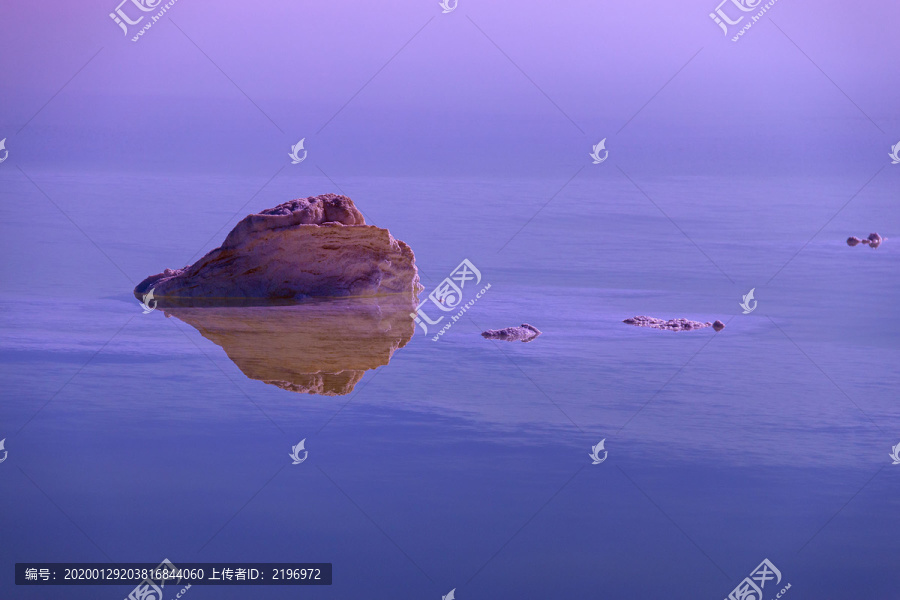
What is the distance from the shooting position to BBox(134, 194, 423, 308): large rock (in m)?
14.2

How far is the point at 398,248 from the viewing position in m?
15.0

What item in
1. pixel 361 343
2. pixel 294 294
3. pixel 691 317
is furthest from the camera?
pixel 294 294

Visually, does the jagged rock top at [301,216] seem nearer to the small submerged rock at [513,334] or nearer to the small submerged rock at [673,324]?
the small submerged rock at [513,334]

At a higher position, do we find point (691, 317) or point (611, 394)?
point (691, 317)

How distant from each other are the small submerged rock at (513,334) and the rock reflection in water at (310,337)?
0.91 metres

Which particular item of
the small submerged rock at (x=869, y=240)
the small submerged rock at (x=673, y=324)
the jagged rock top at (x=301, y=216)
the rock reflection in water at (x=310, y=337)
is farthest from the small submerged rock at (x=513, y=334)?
the small submerged rock at (x=869, y=240)

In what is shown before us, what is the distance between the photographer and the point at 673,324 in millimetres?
12711

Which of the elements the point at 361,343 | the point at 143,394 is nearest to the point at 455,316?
the point at 361,343

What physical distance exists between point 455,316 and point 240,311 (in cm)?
263

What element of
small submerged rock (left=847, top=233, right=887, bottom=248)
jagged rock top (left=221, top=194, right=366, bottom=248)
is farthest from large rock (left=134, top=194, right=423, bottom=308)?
small submerged rock (left=847, top=233, right=887, bottom=248)

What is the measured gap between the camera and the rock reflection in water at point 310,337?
1045 cm

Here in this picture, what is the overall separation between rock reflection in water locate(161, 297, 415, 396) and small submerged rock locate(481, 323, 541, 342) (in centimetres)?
91

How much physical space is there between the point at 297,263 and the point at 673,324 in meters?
4.96

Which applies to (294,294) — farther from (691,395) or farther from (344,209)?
(691,395)
